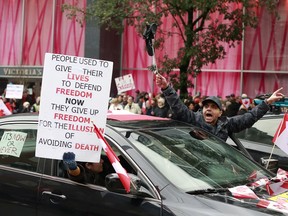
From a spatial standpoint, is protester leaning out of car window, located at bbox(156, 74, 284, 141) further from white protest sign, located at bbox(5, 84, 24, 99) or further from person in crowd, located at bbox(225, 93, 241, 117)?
white protest sign, located at bbox(5, 84, 24, 99)

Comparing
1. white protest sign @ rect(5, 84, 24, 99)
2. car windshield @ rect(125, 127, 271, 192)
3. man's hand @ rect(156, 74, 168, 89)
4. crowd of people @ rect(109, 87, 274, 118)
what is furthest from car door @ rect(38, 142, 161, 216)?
white protest sign @ rect(5, 84, 24, 99)

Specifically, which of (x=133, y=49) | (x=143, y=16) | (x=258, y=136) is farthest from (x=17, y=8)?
(x=258, y=136)

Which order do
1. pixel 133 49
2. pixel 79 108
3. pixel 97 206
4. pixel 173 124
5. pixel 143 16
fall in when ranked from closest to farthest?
1. pixel 97 206
2. pixel 79 108
3. pixel 173 124
4. pixel 143 16
5. pixel 133 49

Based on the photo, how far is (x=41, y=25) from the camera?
2400cm

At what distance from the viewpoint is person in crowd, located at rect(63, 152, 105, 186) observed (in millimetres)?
3475

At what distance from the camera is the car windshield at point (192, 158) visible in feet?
11.0

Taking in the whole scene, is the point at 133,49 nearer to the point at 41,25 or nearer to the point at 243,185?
the point at 41,25

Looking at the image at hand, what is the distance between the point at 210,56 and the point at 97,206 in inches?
371

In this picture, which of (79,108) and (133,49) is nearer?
(79,108)

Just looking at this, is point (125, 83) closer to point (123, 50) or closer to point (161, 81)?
point (123, 50)

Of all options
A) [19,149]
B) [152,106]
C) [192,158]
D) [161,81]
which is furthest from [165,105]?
[192,158]

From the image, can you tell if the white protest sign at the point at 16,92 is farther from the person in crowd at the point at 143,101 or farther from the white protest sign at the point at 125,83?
the person in crowd at the point at 143,101

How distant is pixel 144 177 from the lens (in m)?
3.24

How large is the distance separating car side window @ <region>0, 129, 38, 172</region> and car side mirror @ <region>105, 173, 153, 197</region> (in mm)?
943
